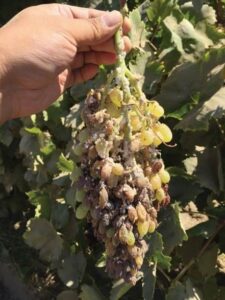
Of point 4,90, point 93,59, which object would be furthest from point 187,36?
point 4,90

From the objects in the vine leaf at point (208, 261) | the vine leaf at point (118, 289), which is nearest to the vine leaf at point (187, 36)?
the vine leaf at point (208, 261)

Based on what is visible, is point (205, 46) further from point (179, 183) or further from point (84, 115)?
point (84, 115)

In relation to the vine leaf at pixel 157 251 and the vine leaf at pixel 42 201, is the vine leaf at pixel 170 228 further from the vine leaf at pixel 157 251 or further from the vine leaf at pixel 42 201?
the vine leaf at pixel 42 201

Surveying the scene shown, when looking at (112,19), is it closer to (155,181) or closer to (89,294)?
(155,181)

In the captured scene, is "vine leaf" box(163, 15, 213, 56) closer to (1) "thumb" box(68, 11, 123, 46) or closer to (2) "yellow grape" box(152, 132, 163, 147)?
(1) "thumb" box(68, 11, 123, 46)

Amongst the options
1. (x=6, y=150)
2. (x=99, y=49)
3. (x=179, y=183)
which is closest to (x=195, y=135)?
(x=179, y=183)

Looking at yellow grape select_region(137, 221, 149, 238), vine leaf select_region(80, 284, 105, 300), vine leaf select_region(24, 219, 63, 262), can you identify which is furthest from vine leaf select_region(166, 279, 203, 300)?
yellow grape select_region(137, 221, 149, 238)
